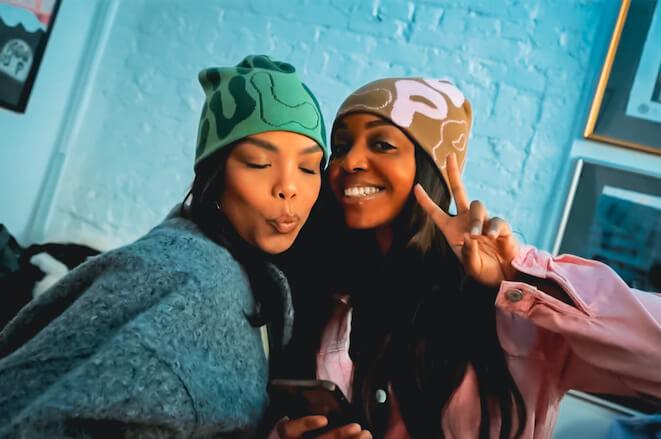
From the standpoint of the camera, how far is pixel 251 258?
0.73m

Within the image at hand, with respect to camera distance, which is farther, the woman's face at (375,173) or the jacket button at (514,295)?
the woman's face at (375,173)

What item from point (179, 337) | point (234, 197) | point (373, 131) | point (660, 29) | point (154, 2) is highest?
point (660, 29)

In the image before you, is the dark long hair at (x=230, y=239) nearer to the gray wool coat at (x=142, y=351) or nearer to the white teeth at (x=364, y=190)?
the gray wool coat at (x=142, y=351)

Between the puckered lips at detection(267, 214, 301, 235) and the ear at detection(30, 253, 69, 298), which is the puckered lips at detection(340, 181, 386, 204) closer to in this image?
the puckered lips at detection(267, 214, 301, 235)

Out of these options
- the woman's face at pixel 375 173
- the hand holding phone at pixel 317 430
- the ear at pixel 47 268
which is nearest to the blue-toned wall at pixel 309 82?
the ear at pixel 47 268

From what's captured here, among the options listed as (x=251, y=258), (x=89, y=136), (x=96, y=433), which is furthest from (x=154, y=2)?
(x=96, y=433)

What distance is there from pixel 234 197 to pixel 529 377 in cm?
56

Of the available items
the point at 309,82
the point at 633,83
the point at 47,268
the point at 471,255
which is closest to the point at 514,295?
the point at 471,255

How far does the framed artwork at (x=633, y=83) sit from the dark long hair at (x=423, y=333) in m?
0.69

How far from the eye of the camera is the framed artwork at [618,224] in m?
1.22

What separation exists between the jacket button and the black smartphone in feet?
0.88

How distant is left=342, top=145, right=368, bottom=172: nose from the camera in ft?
2.71

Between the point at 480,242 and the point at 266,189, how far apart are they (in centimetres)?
34

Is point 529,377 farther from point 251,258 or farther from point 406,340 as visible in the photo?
point 251,258
